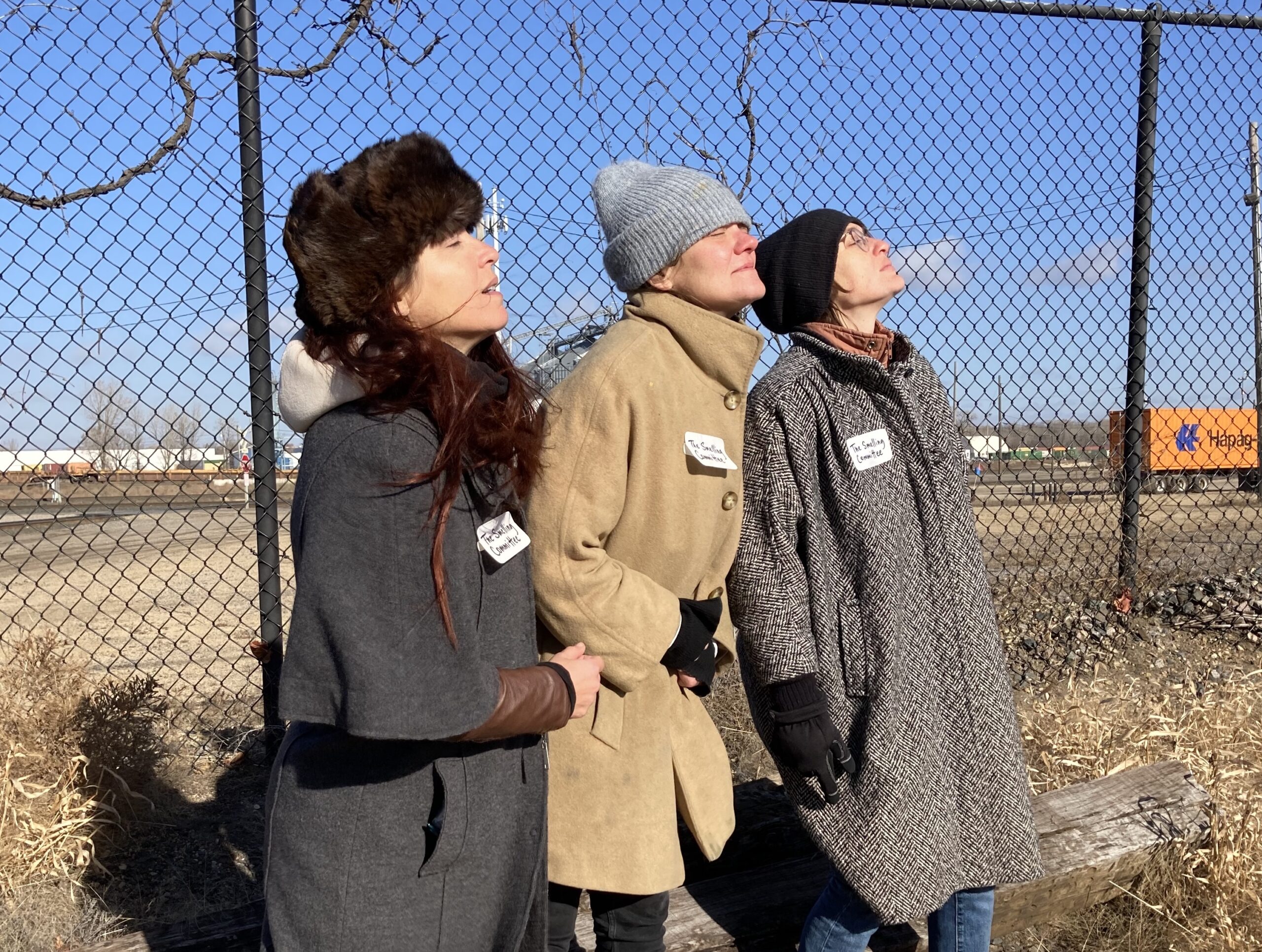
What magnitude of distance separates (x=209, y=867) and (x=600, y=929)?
164 cm

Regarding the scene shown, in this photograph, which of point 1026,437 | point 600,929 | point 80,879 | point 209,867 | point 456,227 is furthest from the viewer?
point 1026,437

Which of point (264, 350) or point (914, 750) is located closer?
point (914, 750)

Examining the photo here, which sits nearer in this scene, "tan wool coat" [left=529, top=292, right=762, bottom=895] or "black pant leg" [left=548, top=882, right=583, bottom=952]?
"tan wool coat" [left=529, top=292, right=762, bottom=895]

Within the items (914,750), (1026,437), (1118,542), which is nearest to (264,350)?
(914,750)

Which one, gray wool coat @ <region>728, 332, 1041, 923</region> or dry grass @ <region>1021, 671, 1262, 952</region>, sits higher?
gray wool coat @ <region>728, 332, 1041, 923</region>

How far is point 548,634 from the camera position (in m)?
1.96

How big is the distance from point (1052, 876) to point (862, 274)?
1.61 metres

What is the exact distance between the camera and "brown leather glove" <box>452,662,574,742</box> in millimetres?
1481

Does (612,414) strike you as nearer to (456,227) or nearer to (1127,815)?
(456,227)

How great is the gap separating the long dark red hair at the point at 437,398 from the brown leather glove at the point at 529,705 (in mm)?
120

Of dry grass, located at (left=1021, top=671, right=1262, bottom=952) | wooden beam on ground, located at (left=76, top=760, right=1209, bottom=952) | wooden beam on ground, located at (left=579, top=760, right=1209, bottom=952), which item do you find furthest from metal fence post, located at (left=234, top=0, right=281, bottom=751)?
dry grass, located at (left=1021, top=671, right=1262, bottom=952)

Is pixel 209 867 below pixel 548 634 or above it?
below

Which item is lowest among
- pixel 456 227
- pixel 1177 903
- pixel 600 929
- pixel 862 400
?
pixel 1177 903

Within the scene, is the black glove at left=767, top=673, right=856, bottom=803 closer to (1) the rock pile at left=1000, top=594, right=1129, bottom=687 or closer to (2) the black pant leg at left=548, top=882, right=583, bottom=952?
(2) the black pant leg at left=548, top=882, right=583, bottom=952
